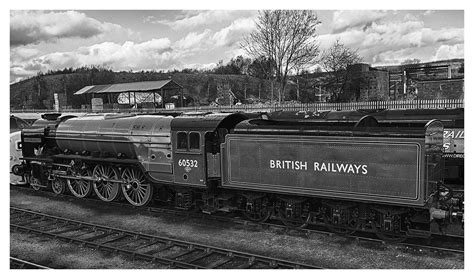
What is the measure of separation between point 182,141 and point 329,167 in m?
4.68

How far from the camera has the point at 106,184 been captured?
15.7m

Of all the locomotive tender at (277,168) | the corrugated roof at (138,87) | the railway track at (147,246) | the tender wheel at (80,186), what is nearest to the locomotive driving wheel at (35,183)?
the locomotive tender at (277,168)

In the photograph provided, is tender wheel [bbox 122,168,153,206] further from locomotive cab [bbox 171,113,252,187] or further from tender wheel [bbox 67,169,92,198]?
tender wheel [bbox 67,169,92,198]

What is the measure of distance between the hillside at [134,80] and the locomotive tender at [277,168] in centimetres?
5254

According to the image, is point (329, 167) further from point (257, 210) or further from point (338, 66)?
point (338, 66)

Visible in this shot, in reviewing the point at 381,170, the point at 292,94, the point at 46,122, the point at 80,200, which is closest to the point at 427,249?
the point at 381,170

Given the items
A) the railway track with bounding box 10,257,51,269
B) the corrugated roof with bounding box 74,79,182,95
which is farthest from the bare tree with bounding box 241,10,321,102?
the railway track with bounding box 10,257,51,269

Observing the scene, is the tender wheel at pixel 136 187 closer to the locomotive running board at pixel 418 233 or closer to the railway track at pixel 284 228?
the railway track at pixel 284 228

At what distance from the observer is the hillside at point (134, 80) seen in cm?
7100

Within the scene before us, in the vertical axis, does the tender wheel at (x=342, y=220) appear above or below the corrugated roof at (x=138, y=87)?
below

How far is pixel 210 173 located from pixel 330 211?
3597 mm

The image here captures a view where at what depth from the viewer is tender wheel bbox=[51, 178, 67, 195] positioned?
17234 millimetres

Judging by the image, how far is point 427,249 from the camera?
9859 mm

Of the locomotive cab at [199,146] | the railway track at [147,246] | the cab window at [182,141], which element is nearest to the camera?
the railway track at [147,246]
